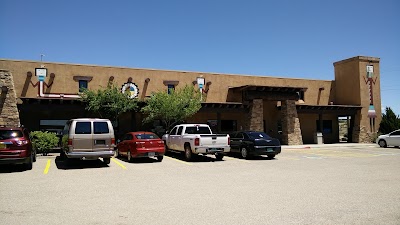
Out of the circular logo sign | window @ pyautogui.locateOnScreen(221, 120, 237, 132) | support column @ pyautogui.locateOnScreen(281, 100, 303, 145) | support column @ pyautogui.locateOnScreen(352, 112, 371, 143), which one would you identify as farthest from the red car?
support column @ pyautogui.locateOnScreen(352, 112, 371, 143)

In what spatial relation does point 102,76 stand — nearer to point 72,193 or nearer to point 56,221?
point 72,193

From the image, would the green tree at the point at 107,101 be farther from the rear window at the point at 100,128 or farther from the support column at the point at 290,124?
the support column at the point at 290,124

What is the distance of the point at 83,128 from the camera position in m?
13.2

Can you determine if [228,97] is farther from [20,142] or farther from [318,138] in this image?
[20,142]

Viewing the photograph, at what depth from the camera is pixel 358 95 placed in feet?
105

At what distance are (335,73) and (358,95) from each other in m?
3.98

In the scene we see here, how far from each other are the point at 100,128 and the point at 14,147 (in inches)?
126

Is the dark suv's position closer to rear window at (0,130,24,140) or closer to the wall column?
rear window at (0,130,24,140)

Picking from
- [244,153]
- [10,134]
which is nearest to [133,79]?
[244,153]

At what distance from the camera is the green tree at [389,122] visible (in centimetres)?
3170

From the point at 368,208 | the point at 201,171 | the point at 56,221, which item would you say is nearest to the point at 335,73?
the point at 201,171

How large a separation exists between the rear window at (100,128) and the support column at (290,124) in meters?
19.5

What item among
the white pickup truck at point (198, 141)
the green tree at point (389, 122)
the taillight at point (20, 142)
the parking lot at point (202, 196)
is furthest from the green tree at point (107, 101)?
the green tree at point (389, 122)

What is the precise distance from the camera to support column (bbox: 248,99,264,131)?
27.6 metres
